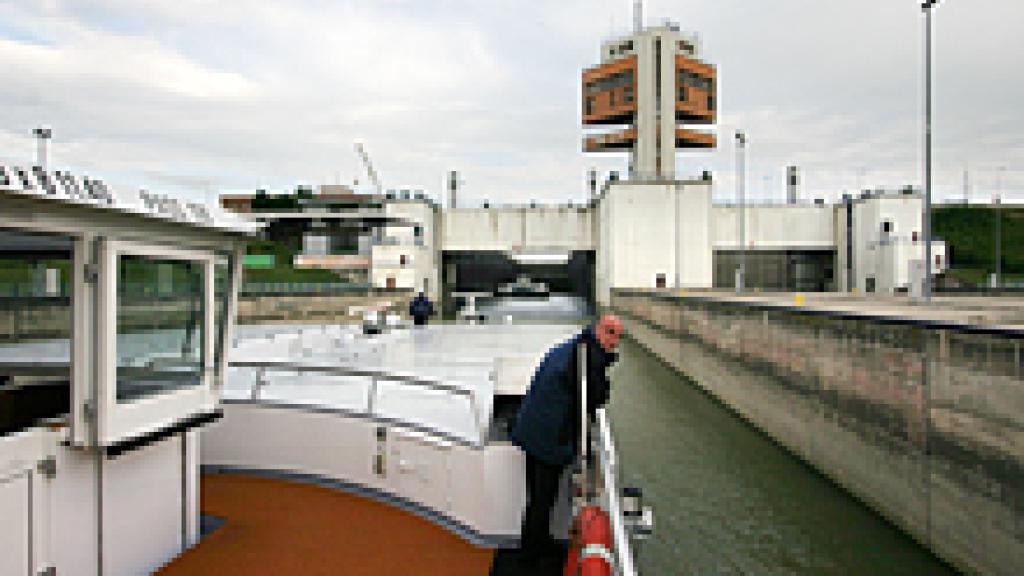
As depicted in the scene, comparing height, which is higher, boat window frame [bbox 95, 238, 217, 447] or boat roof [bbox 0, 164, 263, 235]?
boat roof [bbox 0, 164, 263, 235]

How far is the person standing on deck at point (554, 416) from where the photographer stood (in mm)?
4160

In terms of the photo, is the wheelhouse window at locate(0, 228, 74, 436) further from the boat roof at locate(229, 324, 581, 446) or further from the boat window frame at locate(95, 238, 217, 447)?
the boat roof at locate(229, 324, 581, 446)

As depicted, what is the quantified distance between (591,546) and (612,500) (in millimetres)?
290

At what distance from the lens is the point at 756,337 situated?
1625 cm

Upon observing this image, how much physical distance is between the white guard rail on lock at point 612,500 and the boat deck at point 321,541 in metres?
0.80

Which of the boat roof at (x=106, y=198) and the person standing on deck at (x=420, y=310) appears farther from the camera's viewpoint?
the person standing on deck at (x=420, y=310)

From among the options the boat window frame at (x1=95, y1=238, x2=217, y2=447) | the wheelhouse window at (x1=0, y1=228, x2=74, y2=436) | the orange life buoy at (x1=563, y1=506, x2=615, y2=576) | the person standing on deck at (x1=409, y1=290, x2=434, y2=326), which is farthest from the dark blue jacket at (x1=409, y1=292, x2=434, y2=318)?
the orange life buoy at (x1=563, y1=506, x2=615, y2=576)

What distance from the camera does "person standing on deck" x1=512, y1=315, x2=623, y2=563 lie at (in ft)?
13.6

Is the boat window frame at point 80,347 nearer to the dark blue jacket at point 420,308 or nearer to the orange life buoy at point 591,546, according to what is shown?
the orange life buoy at point 591,546

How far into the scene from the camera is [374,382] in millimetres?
5789

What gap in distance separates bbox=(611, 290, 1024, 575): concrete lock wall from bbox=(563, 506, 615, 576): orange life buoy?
5.08 m

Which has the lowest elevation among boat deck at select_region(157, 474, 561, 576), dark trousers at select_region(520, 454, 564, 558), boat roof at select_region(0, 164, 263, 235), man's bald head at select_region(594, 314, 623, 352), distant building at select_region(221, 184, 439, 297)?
boat deck at select_region(157, 474, 561, 576)

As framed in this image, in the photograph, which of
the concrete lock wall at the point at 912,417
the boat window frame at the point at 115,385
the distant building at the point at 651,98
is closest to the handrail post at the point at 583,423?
the boat window frame at the point at 115,385

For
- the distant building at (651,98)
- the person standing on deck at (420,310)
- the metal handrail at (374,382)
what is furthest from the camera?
the distant building at (651,98)
